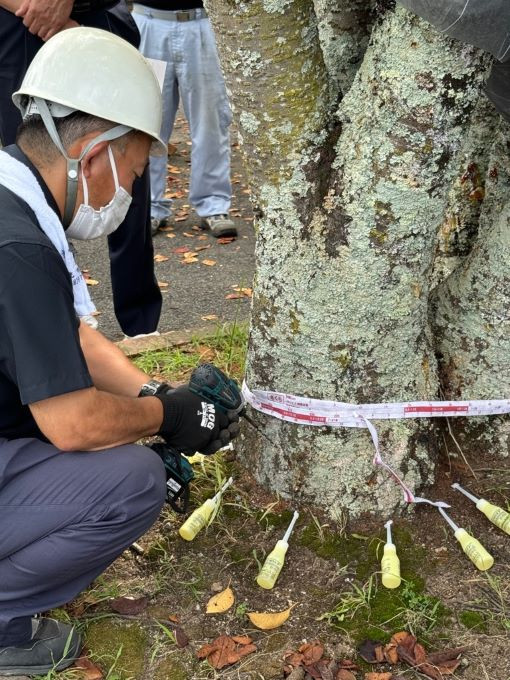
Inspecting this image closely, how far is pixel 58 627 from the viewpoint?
8.57 feet

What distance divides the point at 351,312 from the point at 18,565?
1324 millimetres

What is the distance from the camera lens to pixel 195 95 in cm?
588

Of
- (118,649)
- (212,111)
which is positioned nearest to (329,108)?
(118,649)

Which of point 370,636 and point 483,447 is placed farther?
point 483,447

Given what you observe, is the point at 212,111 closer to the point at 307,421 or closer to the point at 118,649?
the point at 307,421

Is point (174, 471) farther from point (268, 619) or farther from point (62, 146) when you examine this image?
point (62, 146)

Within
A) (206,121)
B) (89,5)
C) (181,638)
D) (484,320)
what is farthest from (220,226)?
(181,638)

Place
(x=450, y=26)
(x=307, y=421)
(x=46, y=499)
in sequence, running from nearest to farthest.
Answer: (x=450, y=26) < (x=46, y=499) < (x=307, y=421)

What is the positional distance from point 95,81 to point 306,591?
181cm

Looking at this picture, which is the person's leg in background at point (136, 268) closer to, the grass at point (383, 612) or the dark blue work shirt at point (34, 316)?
the dark blue work shirt at point (34, 316)

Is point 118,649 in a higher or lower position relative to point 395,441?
lower

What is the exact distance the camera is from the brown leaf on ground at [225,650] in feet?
8.29

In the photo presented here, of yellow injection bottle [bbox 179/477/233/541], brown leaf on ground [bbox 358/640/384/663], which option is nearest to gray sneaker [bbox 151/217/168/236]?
yellow injection bottle [bbox 179/477/233/541]

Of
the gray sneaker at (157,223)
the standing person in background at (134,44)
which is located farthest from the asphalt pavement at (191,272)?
the standing person in background at (134,44)
